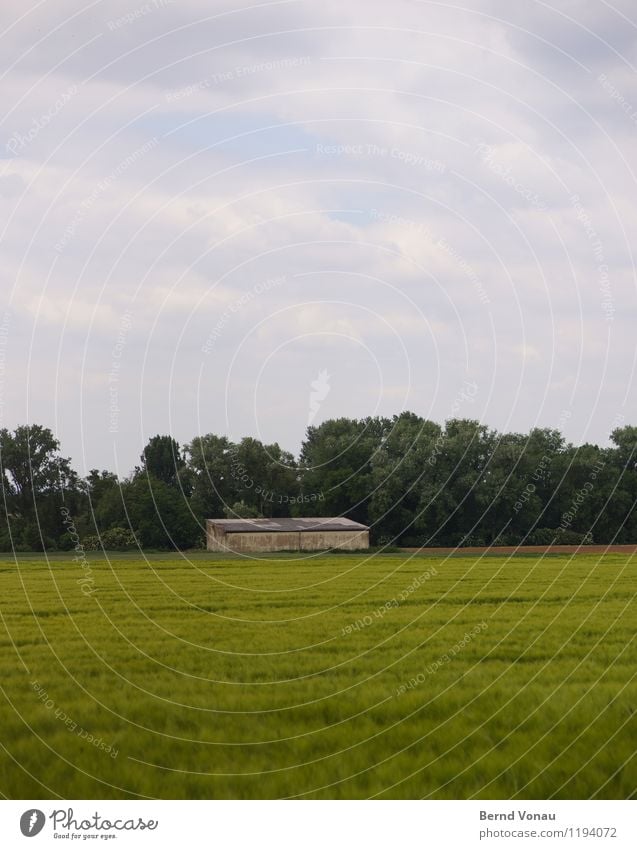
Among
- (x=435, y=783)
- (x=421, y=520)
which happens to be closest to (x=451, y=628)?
(x=435, y=783)

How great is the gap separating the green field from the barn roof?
4468cm

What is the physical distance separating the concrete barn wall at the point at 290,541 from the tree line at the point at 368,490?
3359 millimetres

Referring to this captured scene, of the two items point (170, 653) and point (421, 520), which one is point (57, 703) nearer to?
point (170, 653)

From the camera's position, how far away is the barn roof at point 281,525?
7388 cm

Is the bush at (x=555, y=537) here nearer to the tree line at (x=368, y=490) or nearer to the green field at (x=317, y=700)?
the tree line at (x=368, y=490)

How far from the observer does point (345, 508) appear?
88.7 meters

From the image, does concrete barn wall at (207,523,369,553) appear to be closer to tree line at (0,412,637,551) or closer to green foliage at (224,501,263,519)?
tree line at (0,412,637,551)
